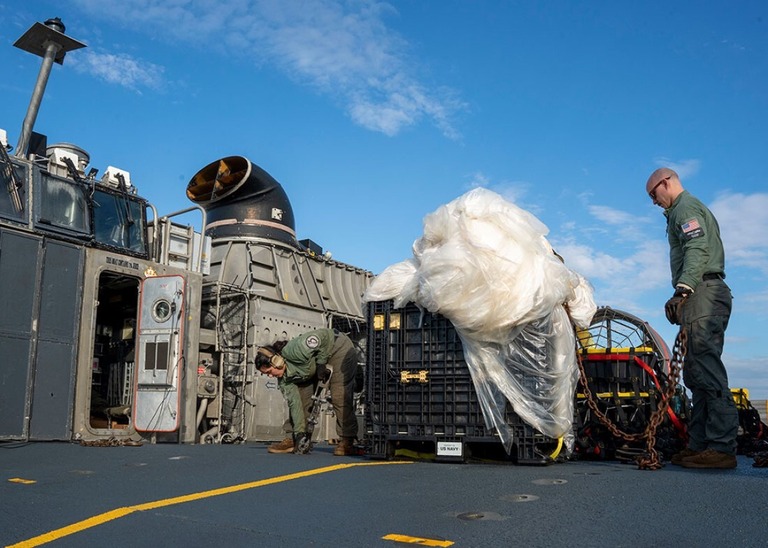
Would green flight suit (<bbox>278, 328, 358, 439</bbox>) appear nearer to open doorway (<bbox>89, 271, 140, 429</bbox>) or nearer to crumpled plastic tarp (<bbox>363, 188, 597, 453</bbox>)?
crumpled plastic tarp (<bbox>363, 188, 597, 453</bbox>)

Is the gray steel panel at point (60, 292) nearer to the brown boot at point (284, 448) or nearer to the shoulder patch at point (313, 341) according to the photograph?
the brown boot at point (284, 448)

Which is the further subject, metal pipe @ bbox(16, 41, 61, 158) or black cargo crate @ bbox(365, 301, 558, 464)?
metal pipe @ bbox(16, 41, 61, 158)

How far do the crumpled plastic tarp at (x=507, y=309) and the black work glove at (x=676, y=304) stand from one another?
811 millimetres

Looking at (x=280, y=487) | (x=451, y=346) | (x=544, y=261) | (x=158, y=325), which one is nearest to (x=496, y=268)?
(x=544, y=261)

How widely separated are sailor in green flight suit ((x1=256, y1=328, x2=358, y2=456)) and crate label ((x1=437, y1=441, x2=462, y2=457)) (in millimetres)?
1562

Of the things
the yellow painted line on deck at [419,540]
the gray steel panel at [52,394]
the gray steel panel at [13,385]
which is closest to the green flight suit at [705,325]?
the yellow painted line on deck at [419,540]

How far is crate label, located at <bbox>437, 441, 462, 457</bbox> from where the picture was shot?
5.89 metres

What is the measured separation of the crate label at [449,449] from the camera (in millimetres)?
5891

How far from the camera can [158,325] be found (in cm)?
936

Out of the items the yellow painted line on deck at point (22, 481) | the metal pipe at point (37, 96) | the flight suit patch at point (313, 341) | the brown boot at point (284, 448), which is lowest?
the yellow painted line on deck at point (22, 481)

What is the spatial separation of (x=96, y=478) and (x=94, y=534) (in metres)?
1.71

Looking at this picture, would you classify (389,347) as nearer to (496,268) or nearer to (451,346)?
(451,346)

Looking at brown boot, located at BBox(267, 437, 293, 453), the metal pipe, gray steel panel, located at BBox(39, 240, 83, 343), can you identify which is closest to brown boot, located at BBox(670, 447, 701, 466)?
brown boot, located at BBox(267, 437, 293, 453)

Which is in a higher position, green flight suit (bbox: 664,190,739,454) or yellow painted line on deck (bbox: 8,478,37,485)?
green flight suit (bbox: 664,190,739,454)
